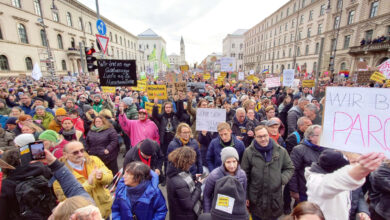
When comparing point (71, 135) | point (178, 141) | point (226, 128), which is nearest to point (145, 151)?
point (178, 141)

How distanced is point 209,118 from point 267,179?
1.62 meters

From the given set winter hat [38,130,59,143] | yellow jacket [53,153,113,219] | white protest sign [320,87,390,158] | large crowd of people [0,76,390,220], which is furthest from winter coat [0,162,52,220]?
white protest sign [320,87,390,158]

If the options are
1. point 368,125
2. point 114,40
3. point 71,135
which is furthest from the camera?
point 114,40

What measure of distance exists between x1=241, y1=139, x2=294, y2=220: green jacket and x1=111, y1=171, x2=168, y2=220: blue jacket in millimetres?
1247

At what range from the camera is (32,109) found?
5.04 m

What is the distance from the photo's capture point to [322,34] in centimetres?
3262

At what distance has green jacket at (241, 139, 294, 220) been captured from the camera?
226 cm

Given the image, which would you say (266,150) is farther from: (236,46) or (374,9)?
(236,46)

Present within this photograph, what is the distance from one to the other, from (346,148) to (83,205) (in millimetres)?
2029

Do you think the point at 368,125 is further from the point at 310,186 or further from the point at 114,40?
the point at 114,40

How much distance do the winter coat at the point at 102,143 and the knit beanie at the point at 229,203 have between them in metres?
2.67

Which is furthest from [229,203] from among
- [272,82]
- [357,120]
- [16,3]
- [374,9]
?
[374,9]

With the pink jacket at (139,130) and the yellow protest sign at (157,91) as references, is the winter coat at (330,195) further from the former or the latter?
Answer: the yellow protest sign at (157,91)

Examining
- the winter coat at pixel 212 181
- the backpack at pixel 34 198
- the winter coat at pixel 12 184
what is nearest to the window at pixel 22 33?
the winter coat at pixel 12 184
